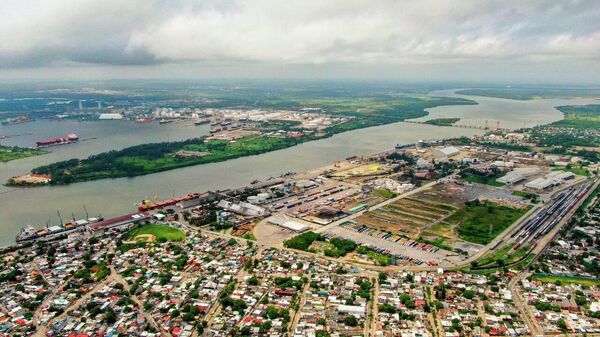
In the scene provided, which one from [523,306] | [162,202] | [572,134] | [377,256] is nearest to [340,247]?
[377,256]

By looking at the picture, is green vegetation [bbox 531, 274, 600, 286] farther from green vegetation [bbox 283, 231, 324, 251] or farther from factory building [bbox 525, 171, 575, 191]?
factory building [bbox 525, 171, 575, 191]

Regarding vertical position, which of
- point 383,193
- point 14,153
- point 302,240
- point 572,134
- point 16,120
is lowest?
point 302,240

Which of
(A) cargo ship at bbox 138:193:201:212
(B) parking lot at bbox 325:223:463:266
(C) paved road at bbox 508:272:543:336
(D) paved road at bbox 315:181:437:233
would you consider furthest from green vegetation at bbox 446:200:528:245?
(A) cargo ship at bbox 138:193:201:212

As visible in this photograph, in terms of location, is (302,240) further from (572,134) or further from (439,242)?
(572,134)

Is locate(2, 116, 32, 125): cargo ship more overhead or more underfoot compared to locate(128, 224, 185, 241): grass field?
more overhead

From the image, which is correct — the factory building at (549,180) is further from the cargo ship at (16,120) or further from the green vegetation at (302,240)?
the cargo ship at (16,120)

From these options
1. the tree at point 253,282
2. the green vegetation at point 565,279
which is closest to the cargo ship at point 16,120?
the tree at point 253,282

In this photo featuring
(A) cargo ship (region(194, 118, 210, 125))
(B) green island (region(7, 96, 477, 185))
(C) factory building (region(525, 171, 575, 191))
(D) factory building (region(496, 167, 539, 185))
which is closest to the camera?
(C) factory building (region(525, 171, 575, 191))
